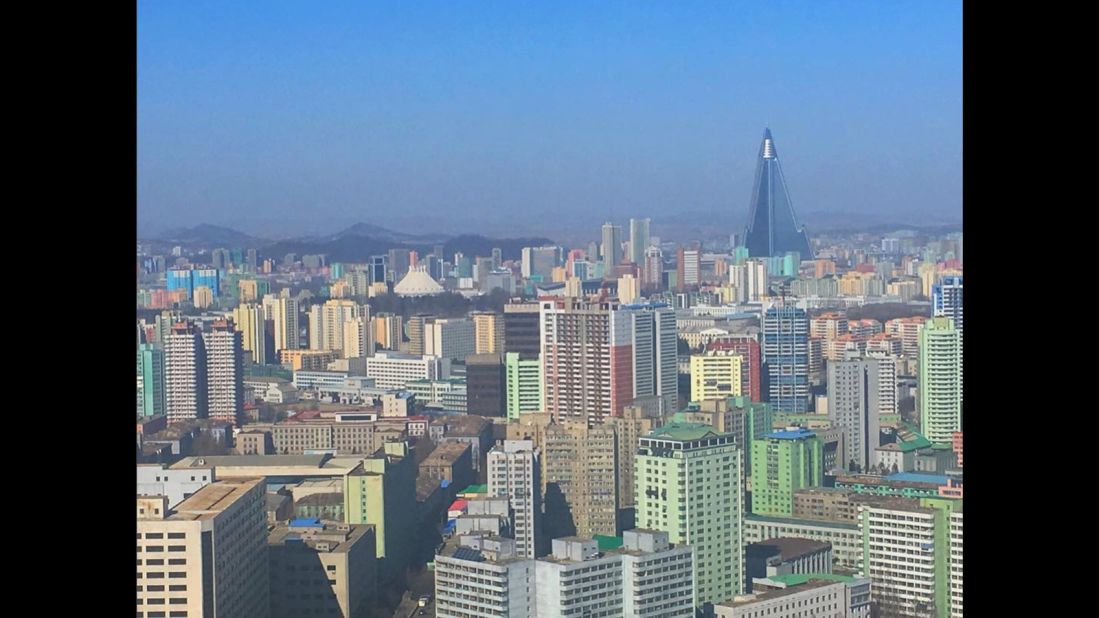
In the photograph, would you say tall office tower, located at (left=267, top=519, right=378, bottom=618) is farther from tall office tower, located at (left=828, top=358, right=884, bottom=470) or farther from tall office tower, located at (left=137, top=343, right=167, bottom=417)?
tall office tower, located at (left=828, top=358, right=884, bottom=470)

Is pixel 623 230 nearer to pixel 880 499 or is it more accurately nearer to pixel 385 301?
pixel 385 301

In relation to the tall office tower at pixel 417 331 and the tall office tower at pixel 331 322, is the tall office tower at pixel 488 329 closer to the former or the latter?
the tall office tower at pixel 417 331

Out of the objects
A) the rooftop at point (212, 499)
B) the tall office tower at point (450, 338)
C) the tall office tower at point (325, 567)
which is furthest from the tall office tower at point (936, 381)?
the rooftop at point (212, 499)

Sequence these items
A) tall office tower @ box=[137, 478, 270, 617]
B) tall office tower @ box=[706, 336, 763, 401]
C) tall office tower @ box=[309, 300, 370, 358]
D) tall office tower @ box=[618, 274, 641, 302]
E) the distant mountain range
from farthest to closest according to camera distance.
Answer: tall office tower @ box=[618, 274, 641, 302]
tall office tower @ box=[706, 336, 763, 401]
tall office tower @ box=[309, 300, 370, 358]
the distant mountain range
tall office tower @ box=[137, 478, 270, 617]

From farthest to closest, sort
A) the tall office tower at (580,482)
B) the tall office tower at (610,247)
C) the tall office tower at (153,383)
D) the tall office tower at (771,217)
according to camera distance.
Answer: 1. the tall office tower at (771,217)
2. the tall office tower at (610,247)
3. the tall office tower at (580,482)
4. the tall office tower at (153,383)

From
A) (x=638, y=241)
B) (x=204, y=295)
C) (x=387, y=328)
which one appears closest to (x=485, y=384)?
(x=387, y=328)

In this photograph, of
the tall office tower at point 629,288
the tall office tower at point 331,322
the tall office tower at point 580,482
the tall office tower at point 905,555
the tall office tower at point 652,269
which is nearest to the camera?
the tall office tower at point 905,555

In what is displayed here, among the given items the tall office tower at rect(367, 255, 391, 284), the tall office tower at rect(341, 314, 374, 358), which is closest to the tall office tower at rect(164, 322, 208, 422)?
the tall office tower at rect(341, 314, 374, 358)
